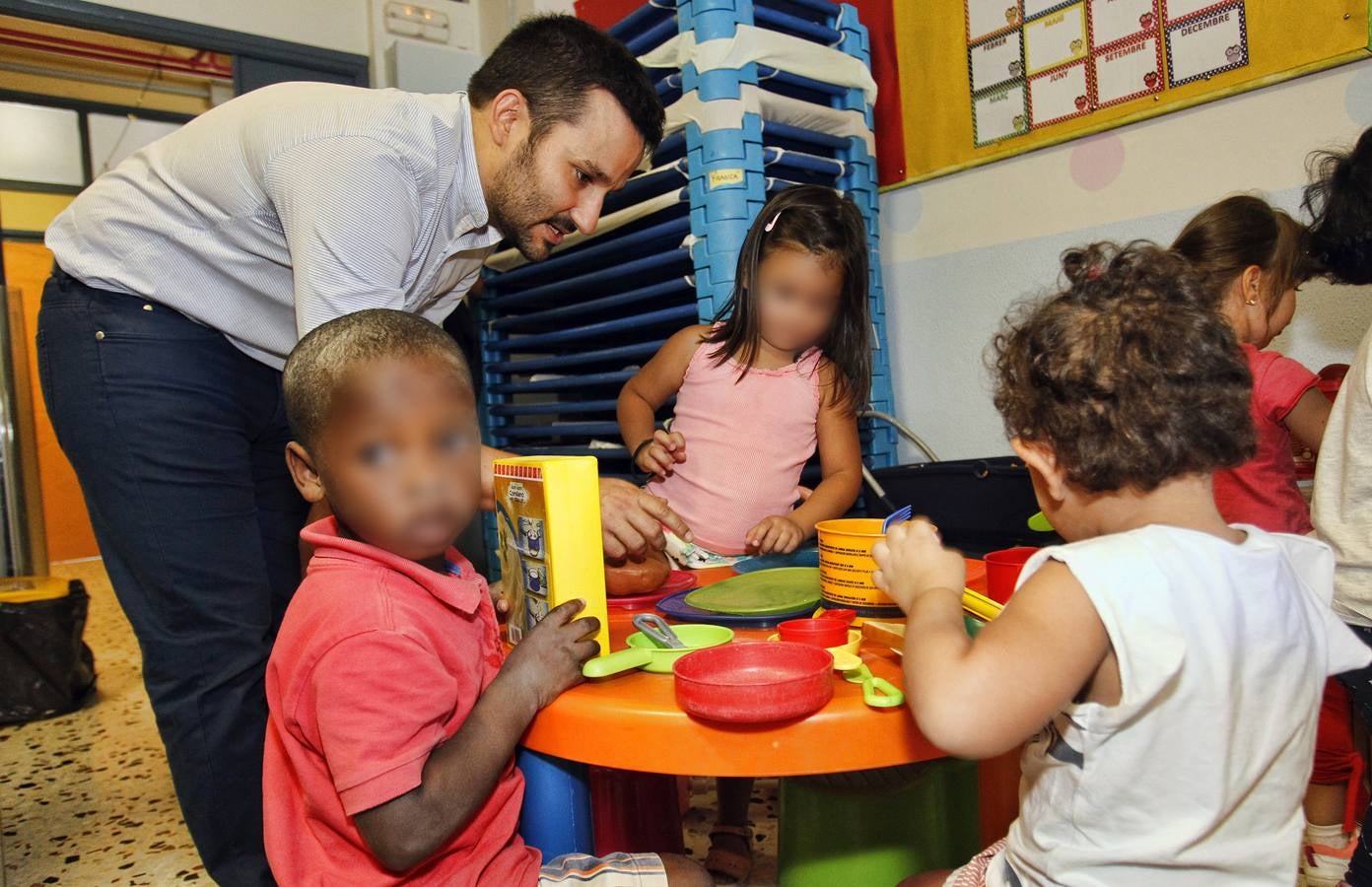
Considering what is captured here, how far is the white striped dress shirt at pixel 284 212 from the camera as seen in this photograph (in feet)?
4.00

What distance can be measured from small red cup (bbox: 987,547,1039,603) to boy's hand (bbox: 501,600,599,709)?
0.49 metres

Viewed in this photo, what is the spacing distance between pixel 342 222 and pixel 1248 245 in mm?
1626

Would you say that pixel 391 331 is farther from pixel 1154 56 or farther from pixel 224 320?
pixel 1154 56

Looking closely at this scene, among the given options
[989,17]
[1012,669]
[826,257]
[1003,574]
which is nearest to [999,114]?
[989,17]

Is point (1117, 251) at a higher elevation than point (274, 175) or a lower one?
lower

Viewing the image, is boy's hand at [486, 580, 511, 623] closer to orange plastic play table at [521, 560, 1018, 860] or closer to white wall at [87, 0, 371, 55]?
orange plastic play table at [521, 560, 1018, 860]

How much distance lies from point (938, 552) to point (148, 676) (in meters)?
1.20

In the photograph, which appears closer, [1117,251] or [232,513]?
[1117,251]

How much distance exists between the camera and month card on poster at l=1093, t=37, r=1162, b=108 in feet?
6.58

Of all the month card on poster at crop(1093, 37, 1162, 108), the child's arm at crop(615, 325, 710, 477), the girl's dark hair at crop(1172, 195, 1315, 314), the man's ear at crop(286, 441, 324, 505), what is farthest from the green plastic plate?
the month card on poster at crop(1093, 37, 1162, 108)

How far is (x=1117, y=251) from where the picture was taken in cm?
90

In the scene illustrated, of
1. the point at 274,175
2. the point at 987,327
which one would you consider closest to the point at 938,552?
the point at 274,175

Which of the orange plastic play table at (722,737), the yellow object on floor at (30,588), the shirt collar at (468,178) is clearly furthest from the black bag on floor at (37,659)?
the orange plastic play table at (722,737)

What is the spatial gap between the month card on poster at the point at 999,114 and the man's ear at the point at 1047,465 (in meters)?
1.66
